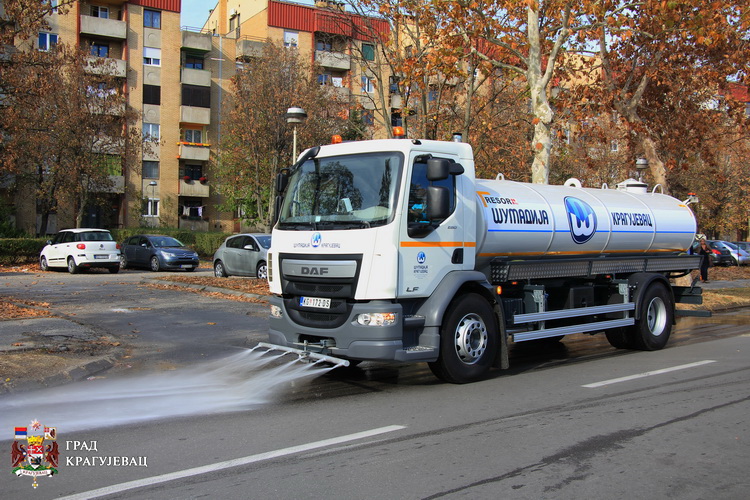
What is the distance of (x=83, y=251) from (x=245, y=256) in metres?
7.79

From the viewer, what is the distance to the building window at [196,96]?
52469 mm

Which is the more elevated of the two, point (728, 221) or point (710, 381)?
point (728, 221)

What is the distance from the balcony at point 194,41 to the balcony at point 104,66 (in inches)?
188

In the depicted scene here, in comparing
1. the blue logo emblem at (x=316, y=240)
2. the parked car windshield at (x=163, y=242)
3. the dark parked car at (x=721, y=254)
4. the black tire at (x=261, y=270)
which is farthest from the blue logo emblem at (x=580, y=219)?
the dark parked car at (x=721, y=254)

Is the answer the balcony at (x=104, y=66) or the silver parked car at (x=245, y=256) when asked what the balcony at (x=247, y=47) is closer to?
the balcony at (x=104, y=66)

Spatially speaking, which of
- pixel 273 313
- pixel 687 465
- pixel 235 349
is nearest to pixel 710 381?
pixel 687 465

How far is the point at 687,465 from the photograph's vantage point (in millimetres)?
5457

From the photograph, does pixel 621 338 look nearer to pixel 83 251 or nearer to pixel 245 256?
pixel 245 256

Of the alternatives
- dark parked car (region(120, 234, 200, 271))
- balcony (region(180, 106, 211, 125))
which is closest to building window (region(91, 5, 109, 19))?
balcony (region(180, 106, 211, 125))

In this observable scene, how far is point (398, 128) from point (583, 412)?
3887 mm

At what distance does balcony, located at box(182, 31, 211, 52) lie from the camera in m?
52.4

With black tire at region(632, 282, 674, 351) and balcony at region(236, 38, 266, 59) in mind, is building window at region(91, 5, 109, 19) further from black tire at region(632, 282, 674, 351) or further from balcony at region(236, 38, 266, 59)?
black tire at region(632, 282, 674, 351)

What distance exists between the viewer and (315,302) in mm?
8383

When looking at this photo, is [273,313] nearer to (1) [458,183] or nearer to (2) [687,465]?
(1) [458,183]
